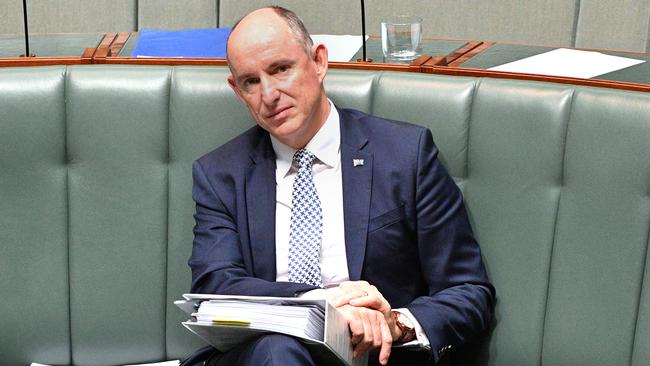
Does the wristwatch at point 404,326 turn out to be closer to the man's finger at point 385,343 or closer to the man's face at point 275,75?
the man's finger at point 385,343

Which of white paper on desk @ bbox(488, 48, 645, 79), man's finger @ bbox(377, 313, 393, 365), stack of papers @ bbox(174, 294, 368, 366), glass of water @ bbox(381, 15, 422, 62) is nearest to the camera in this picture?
stack of papers @ bbox(174, 294, 368, 366)

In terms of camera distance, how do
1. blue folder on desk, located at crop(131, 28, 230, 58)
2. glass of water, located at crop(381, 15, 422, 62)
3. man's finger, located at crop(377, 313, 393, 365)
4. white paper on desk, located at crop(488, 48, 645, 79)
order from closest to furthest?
man's finger, located at crop(377, 313, 393, 365) → white paper on desk, located at crop(488, 48, 645, 79) → glass of water, located at crop(381, 15, 422, 62) → blue folder on desk, located at crop(131, 28, 230, 58)

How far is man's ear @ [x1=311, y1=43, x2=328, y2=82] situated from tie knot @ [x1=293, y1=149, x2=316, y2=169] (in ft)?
0.50

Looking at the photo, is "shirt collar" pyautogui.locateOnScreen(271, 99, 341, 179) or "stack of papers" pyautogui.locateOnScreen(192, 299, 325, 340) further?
"shirt collar" pyautogui.locateOnScreen(271, 99, 341, 179)

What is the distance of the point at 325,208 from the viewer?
195cm

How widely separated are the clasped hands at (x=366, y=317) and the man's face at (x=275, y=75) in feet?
1.15

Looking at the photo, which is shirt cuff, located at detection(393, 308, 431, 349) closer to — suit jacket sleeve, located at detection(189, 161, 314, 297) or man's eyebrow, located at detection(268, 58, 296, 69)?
suit jacket sleeve, located at detection(189, 161, 314, 297)

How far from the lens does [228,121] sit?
2.11 metres

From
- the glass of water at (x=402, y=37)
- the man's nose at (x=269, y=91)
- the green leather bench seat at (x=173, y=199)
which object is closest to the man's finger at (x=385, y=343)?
the green leather bench seat at (x=173, y=199)

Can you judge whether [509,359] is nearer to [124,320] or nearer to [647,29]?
[124,320]

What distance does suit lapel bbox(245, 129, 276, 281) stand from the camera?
1.95m

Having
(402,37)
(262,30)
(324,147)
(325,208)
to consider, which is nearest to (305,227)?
(325,208)

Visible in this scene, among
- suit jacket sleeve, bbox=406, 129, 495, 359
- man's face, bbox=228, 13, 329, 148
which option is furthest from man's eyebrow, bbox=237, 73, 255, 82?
suit jacket sleeve, bbox=406, 129, 495, 359

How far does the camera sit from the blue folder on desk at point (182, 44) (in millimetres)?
2369
